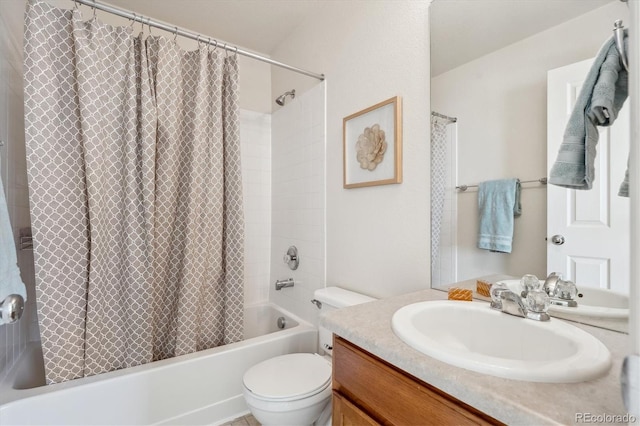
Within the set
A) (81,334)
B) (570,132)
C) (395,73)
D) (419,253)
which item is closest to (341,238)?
(419,253)

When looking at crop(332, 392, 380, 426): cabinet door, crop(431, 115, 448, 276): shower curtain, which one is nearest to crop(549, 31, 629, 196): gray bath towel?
crop(431, 115, 448, 276): shower curtain

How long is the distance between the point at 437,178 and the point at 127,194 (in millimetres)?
1379

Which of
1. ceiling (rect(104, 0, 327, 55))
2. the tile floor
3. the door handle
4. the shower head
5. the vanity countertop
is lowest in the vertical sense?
the tile floor

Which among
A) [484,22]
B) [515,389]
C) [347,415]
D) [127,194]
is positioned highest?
[484,22]

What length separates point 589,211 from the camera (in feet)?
2.54

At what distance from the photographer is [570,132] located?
2.62 ft

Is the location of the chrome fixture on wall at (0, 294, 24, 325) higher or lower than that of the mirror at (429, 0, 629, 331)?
lower

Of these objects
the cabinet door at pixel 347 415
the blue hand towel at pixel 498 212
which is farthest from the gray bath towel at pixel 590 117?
the cabinet door at pixel 347 415

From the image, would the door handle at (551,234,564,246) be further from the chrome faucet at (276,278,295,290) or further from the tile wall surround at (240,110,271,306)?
the tile wall surround at (240,110,271,306)

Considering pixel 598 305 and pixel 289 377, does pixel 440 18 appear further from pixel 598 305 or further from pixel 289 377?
pixel 289 377

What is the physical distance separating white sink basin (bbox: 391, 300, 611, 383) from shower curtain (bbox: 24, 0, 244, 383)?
44.1 inches

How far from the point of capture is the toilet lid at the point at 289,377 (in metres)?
1.13

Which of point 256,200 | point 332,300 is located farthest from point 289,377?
point 256,200

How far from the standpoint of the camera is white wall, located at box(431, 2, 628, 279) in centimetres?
83
